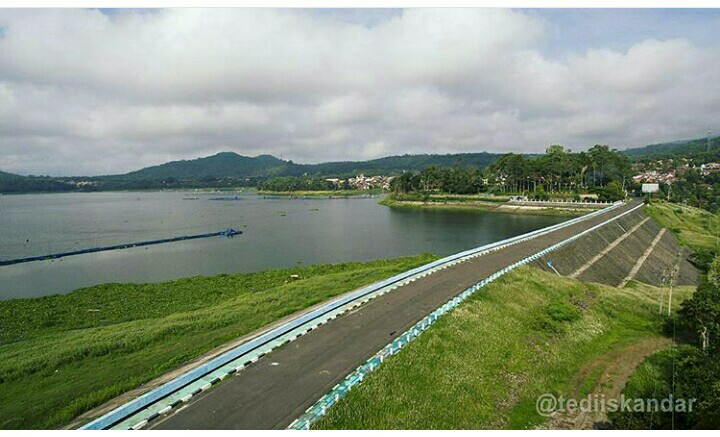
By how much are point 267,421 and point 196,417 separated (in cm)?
170

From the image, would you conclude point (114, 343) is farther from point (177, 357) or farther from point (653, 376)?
point (653, 376)

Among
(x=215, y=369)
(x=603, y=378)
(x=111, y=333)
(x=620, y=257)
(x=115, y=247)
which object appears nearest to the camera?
(x=215, y=369)

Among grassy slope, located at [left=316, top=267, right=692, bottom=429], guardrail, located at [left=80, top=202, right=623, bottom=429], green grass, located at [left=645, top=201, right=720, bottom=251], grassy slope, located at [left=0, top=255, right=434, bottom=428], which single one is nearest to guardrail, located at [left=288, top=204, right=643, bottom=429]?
grassy slope, located at [left=316, top=267, right=692, bottom=429]

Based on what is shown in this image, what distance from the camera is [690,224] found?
73.9m

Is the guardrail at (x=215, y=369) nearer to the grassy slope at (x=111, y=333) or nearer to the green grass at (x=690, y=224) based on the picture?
the grassy slope at (x=111, y=333)

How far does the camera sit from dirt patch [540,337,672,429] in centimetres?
1291

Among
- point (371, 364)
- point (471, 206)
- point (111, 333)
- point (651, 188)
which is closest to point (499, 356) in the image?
point (371, 364)

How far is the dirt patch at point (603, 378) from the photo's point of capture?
42.3 ft

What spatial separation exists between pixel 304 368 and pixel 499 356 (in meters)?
7.90

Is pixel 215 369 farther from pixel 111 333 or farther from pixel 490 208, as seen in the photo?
pixel 490 208


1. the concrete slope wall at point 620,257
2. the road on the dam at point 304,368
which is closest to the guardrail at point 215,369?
the road on the dam at point 304,368

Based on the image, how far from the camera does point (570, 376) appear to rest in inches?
639

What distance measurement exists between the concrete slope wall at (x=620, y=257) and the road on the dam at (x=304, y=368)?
1667cm

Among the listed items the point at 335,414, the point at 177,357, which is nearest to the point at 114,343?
the point at 177,357
